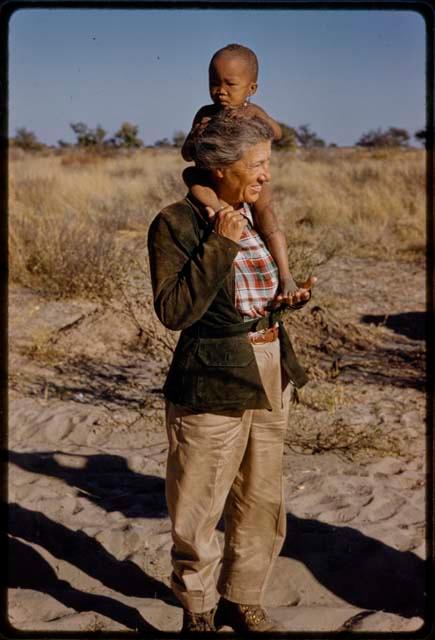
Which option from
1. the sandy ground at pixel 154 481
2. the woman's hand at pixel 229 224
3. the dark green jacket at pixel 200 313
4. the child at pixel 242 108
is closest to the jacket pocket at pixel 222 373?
the dark green jacket at pixel 200 313

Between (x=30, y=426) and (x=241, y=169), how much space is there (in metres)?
3.58

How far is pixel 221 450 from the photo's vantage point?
2854 mm

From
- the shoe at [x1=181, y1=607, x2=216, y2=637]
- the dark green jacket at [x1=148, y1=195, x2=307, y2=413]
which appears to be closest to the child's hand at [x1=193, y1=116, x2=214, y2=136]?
the dark green jacket at [x1=148, y1=195, x2=307, y2=413]

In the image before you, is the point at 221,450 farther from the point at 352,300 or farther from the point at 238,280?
the point at 352,300

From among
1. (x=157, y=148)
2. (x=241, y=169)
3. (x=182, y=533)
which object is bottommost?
(x=182, y=533)

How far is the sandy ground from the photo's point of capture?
363 cm

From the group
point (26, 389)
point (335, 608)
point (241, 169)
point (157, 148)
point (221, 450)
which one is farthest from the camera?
point (157, 148)

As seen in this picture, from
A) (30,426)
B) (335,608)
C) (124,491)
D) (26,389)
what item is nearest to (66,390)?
(26,389)

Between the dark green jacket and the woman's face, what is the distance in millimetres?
114

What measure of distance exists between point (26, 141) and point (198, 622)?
117 ft

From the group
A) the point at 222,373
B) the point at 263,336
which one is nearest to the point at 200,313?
the point at 222,373

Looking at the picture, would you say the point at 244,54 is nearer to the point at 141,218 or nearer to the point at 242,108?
the point at 242,108

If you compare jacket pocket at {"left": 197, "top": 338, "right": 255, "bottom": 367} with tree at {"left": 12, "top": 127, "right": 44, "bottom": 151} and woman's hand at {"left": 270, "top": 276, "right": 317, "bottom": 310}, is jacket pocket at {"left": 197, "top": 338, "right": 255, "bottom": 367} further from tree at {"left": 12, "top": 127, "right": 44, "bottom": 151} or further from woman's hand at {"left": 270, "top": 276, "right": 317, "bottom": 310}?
tree at {"left": 12, "top": 127, "right": 44, "bottom": 151}

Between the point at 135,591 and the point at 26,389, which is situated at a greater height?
the point at 26,389
